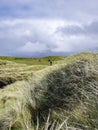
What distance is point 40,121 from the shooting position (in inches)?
362

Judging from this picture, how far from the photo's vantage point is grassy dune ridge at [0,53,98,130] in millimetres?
8320

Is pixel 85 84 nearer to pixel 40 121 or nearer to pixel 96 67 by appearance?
pixel 96 67

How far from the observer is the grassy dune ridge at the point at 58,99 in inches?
328

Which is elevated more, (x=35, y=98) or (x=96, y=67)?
(x=96, y=67)

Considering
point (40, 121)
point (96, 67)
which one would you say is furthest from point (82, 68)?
point (40, 121)

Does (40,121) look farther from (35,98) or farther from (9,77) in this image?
(9,77)

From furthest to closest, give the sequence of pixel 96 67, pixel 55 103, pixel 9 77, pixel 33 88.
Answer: pixel 9 77
pixel 33 88
pixel 55 103
pixel 96 67

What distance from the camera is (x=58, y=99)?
9.14m

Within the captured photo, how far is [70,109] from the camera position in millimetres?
8695

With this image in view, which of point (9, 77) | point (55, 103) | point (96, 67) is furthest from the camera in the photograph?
point (9, 77)

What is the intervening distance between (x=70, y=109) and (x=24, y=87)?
5.80 ft

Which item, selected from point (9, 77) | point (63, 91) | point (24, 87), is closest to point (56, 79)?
point (63, 91)

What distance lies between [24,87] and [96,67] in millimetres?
2147

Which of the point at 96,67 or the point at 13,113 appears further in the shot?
the point at 13,113
